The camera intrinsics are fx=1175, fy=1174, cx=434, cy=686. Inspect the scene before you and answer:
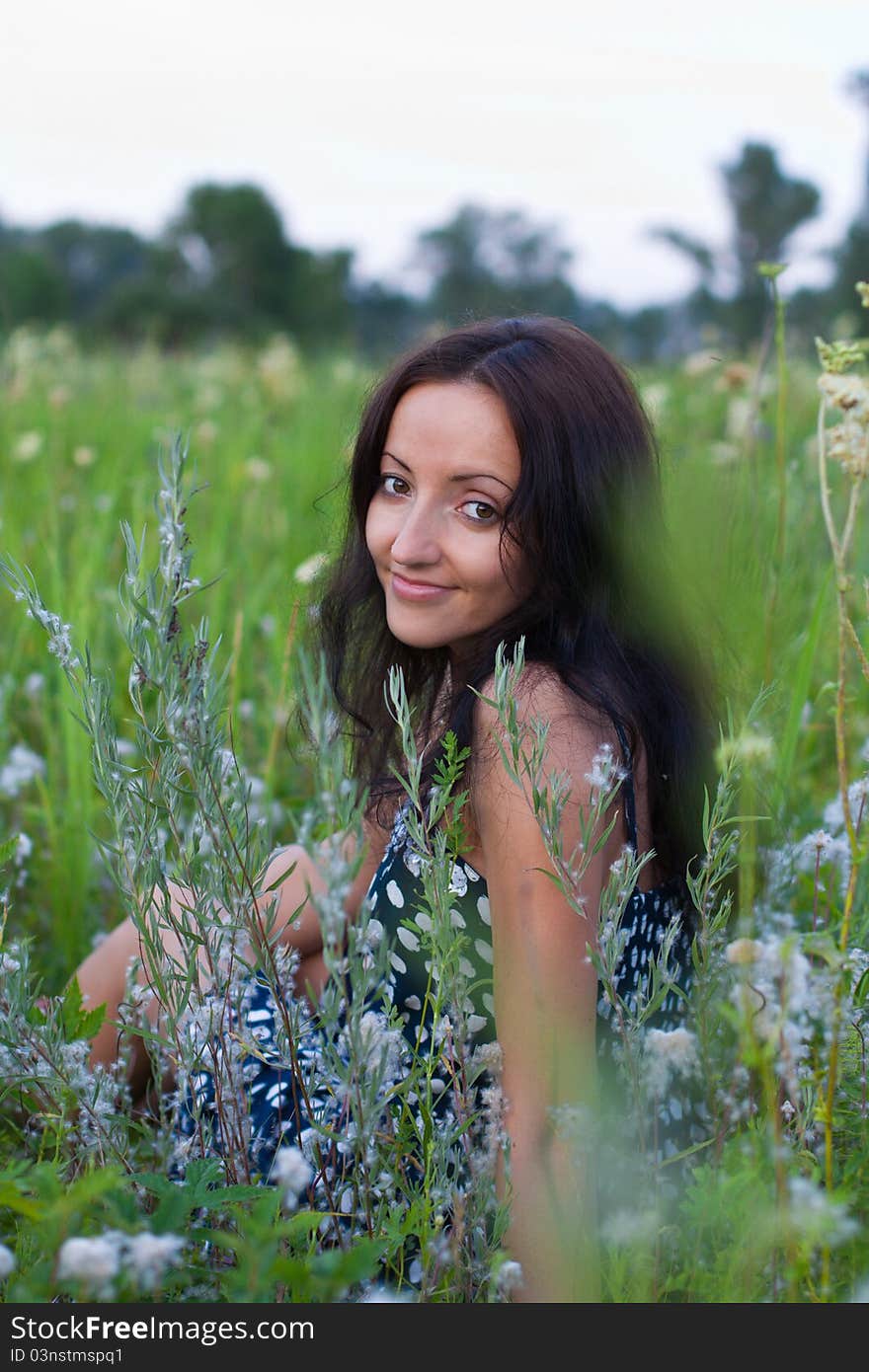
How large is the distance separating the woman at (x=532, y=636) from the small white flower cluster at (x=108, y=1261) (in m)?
0.57

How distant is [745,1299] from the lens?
3.25 feet

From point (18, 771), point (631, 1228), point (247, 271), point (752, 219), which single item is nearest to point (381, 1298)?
point (631, 1228)

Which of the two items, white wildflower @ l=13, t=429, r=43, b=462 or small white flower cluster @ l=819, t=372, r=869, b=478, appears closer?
small white flower cluster @ l=819, t=372, r=869, b=478

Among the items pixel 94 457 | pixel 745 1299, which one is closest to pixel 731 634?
pixel 745 1299

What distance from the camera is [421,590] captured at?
1.65m

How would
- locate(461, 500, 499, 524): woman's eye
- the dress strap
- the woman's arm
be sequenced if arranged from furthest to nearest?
1. locate(461, 500, 499, 524): woman's eye
2. the dress strap
3. the woman's arm

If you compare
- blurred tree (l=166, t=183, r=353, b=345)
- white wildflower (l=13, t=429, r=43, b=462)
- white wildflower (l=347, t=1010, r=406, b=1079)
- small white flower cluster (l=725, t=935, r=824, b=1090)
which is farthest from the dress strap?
blurred tree (l=166, t=183, r=353, b=345)

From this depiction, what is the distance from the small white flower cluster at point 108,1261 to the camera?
0.83 meters

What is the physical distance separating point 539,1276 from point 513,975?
32 cm

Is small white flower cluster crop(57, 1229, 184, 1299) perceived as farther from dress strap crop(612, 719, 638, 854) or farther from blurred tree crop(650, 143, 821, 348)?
blurred tree crop(650, 143, 821, 348)

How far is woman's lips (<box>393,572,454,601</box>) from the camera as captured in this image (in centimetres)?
165

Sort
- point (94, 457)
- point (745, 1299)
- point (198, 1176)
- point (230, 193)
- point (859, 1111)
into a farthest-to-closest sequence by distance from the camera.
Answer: point (230, 193), point (94, 457), point (859, 1111), point (198, 1176), point (745, 1299)
